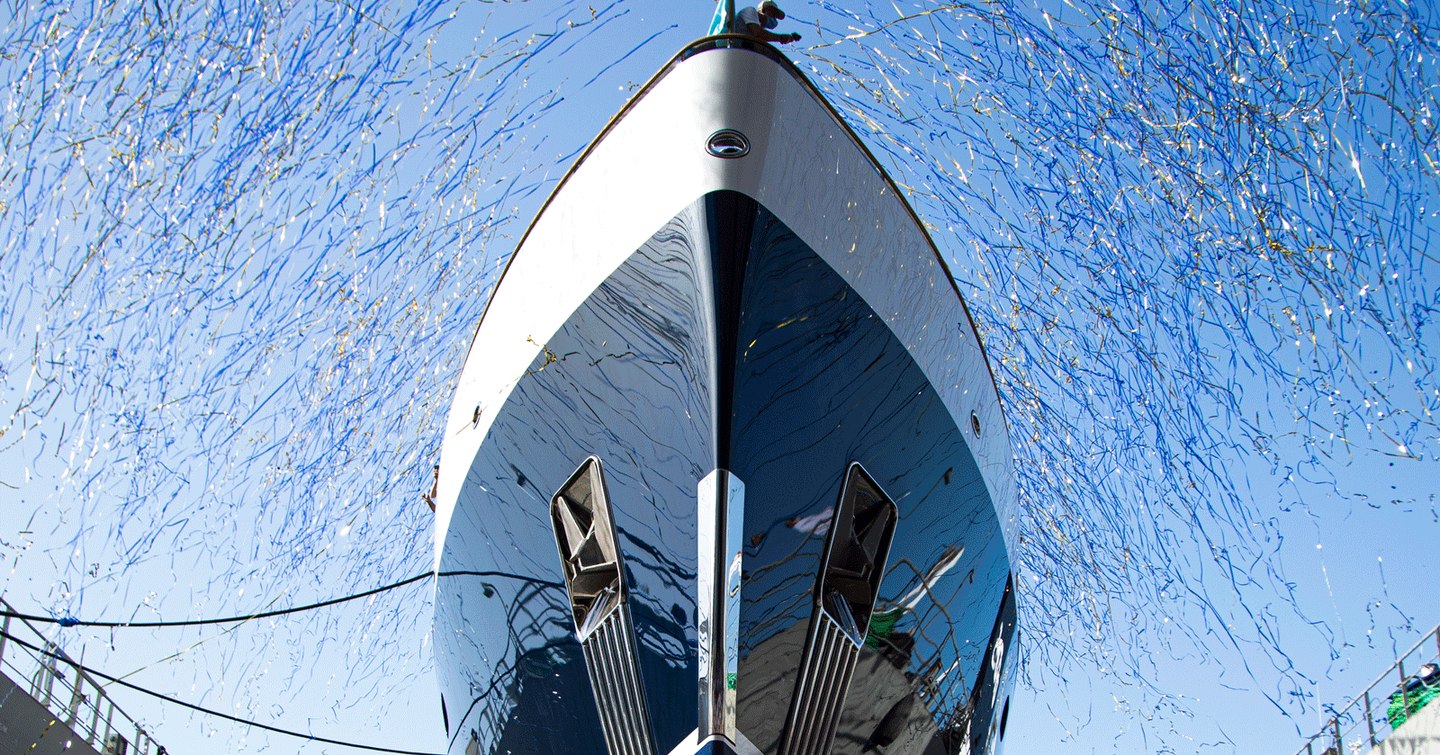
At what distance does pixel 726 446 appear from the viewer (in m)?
3.50

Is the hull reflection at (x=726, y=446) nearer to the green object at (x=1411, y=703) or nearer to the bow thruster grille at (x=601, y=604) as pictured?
the bow thruster grille at (x=601, y=604)

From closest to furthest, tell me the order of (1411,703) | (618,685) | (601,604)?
(618,685), (601,604), (1411,703)

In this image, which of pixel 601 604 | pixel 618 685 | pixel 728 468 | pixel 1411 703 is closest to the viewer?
pixel 728 468

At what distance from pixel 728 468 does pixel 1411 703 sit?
315 inches

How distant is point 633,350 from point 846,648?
1.16 meters

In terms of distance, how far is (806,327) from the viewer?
362 cm

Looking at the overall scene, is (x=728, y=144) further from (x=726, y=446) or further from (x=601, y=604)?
(x=601, y=604)

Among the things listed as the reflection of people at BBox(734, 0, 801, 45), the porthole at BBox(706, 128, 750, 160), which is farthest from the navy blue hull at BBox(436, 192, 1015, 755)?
the reflection of people at BBox(734, 0, 801, 45)

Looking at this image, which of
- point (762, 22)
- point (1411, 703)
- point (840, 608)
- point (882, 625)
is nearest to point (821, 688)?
point (840, 608)

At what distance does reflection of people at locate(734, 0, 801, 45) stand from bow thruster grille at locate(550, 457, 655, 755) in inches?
57.9

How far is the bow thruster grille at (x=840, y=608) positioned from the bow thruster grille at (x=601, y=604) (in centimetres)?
49

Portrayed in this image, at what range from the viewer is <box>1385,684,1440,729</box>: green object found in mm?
8547

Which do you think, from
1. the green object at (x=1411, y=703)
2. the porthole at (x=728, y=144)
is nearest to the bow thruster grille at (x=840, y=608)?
the porthole at (x=728, y=144)

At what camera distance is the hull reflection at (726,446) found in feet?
11.5
